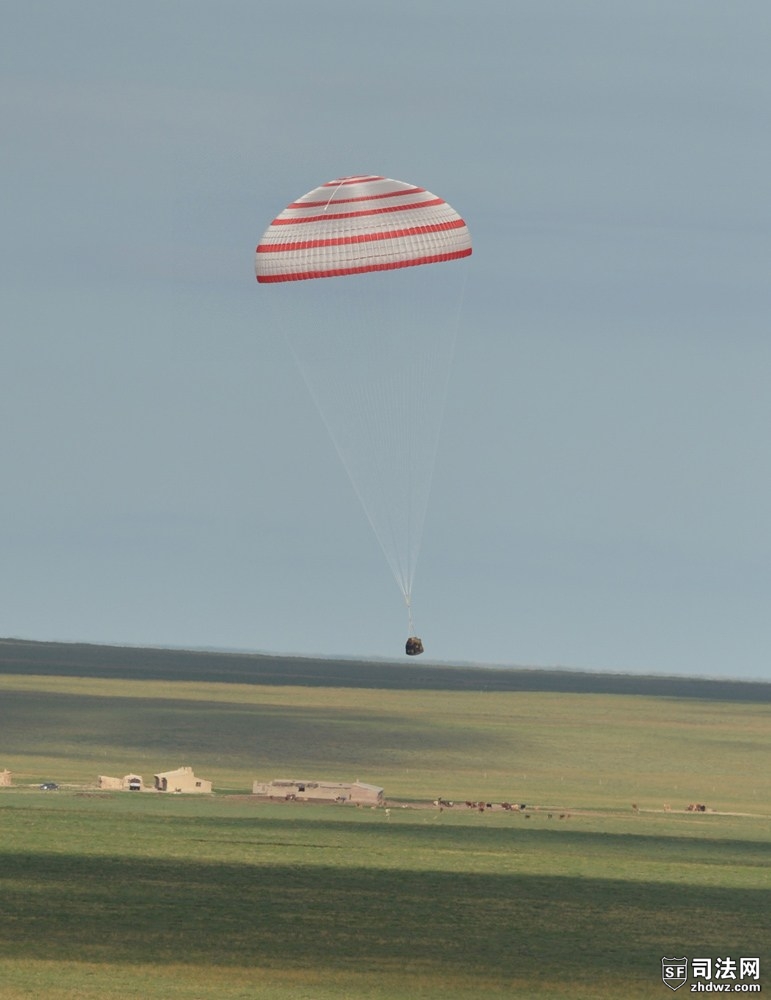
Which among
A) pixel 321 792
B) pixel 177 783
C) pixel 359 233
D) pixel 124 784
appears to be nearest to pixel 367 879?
pixel 359 233

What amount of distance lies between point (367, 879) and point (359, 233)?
1581cm

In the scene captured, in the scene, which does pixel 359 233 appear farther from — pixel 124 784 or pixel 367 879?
pixel 124 784

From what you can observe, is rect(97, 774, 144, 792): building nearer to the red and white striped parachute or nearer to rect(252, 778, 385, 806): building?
rect(252, 778, 385, 806): building

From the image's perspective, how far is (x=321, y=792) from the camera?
73375 millimetres

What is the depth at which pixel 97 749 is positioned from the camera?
10075 cm

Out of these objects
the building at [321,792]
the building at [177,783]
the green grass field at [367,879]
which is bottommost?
the green grass field at [367,879]

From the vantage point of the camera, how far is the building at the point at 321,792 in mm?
72500

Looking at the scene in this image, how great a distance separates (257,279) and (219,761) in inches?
1984

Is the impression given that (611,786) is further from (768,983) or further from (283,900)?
(768,983)

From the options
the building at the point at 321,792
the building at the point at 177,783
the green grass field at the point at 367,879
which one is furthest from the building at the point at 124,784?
the building at the point at 321,792

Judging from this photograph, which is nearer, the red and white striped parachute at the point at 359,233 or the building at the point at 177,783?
the red and white striped parachute at the point at 359,233

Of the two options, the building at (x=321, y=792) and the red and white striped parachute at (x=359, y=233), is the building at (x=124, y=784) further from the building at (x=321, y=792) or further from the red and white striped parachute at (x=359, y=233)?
the red and white striped parachute at (x=359, y=233)

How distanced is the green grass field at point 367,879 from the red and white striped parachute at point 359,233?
14850mm

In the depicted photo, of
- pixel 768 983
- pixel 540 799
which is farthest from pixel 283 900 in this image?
pixel 540 799
